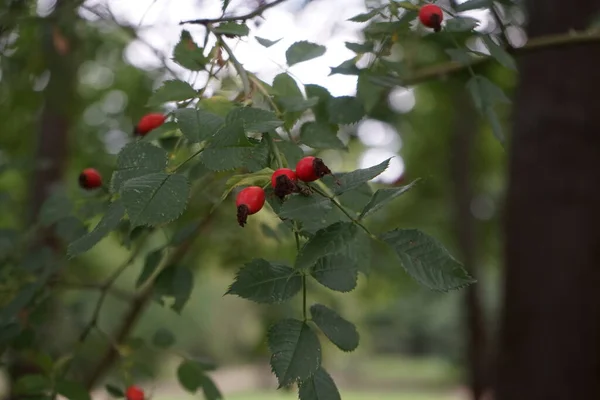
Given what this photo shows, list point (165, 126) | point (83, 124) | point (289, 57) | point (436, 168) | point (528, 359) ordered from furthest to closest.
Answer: point (436, 168)
point (83, 124)
point (528, 359)
point (289, 57)
point (165, 126)

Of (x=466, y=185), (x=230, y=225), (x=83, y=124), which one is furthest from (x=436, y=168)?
(x=230, y=225)

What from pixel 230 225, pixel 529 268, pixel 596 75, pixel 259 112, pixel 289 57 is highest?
pixel 259 112

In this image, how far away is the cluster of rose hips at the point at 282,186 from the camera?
68 centimetres

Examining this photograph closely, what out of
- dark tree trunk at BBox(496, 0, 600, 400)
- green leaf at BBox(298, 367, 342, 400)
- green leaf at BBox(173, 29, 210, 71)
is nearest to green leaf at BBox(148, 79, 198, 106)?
green leaf at BBox(173, 29, 210, 71)

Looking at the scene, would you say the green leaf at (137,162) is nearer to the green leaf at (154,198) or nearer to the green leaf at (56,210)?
the green leaf at (154,198)

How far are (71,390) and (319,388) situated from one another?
1.81 feet

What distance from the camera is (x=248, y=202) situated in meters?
0.69

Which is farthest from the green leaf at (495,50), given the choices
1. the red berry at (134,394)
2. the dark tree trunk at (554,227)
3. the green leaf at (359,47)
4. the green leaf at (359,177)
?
the dark tree trunk at (554,227)

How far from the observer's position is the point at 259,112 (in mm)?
758

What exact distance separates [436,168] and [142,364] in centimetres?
689

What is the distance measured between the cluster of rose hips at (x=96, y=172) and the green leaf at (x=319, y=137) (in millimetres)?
197

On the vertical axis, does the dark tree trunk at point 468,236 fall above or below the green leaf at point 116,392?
below

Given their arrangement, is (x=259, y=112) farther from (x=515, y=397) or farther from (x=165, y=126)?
(x=515, y=397)

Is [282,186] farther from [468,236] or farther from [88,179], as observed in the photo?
[468,236]
